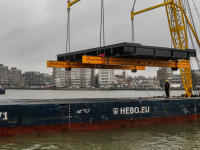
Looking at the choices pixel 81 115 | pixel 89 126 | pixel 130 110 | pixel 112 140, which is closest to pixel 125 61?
pixel 130 110

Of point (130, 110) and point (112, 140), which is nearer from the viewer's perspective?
point (112, 140)

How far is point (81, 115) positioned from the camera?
14602 millimetres

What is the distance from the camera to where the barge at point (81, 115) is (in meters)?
12.6

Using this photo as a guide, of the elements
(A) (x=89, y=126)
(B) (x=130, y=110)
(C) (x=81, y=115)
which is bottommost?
(A) (x=89, y=126)

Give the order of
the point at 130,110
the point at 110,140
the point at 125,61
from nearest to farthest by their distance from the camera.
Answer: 1. the point at 110,140
2. the point at 130,110
3. the point at 125,61

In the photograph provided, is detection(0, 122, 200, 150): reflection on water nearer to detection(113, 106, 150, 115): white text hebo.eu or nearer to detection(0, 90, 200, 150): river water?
detection(0, 90, 200, 150): river water

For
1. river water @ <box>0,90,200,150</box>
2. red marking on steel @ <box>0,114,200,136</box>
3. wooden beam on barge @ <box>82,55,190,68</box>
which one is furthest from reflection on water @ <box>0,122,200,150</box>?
wooden beam on barge @ <box>82,55,190,68</box>

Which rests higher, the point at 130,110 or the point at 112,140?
the point at 130,110

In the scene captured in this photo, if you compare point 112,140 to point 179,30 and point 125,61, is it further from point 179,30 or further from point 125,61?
point 179,30

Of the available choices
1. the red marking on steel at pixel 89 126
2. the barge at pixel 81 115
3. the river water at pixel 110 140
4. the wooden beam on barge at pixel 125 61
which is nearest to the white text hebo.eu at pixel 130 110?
the barge at pixel 81 115

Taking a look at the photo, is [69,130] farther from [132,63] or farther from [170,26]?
[170,26]

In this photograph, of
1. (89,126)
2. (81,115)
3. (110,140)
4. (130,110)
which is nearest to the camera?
(110,140)

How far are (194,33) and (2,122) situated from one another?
91.0 feet

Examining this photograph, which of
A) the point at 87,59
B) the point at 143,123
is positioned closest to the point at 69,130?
the point at 87,59
